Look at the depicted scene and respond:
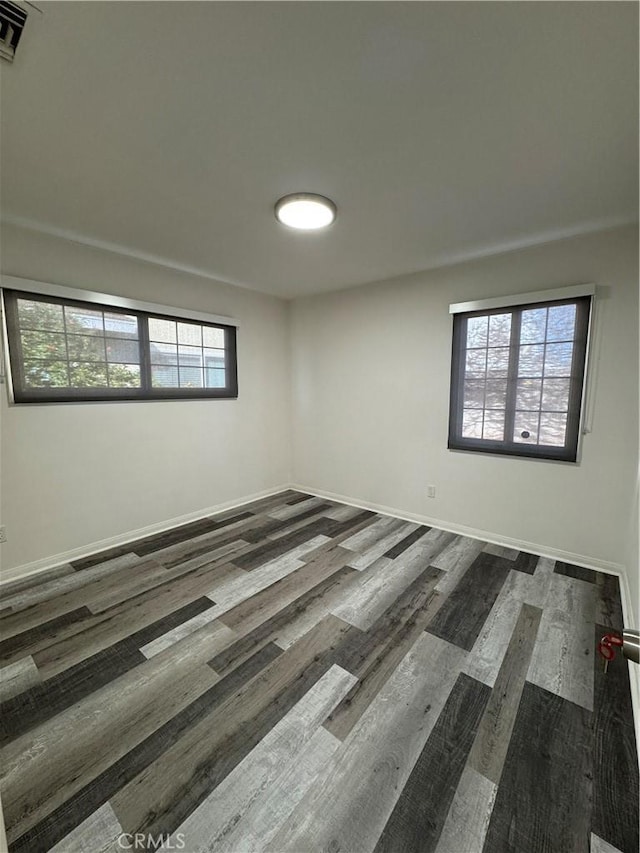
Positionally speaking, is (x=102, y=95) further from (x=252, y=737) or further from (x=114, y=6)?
(x=252, y=737)

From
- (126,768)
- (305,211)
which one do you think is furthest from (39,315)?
(126,768)

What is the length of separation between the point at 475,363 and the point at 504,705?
95.3 inches

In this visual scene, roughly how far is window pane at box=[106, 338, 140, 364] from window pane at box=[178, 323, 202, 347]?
446mm

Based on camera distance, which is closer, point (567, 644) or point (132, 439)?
point (567, 644)

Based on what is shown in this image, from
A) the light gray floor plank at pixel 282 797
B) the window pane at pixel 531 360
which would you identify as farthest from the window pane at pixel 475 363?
the light gray floor plank at pixel 282 797

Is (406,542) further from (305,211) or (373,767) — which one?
(305,211)

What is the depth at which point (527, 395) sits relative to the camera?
109 inches

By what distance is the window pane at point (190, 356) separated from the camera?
333cm

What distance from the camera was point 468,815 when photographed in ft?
3.58

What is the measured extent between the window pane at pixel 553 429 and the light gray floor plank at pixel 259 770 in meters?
2.28

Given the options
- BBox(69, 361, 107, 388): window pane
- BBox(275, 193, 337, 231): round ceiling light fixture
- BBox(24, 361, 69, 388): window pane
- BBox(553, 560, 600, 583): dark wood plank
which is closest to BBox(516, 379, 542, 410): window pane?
BBox(553, 560, 600, 583): dark wood plank

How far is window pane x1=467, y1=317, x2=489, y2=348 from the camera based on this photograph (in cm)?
293

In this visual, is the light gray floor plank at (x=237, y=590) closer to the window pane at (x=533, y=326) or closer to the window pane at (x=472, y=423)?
the window pane at (x=472, y=423)

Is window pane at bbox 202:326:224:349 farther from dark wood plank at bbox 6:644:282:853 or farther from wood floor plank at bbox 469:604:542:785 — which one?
wood floor plank at bbox 469:604:542:785
